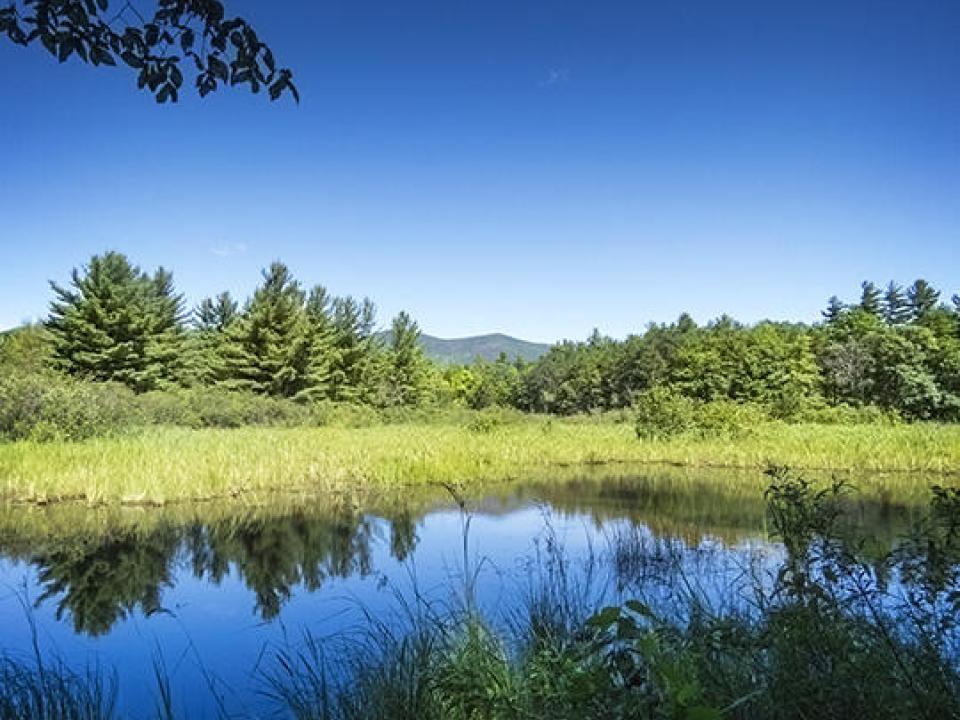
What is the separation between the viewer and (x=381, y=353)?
143ft

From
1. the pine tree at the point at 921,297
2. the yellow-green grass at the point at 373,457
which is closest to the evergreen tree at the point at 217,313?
the yellow-green grass at the point at 373,457

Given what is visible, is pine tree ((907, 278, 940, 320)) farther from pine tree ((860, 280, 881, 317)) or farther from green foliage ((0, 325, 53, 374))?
green foliage ((0, 325, 53, 374))

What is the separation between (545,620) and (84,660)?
3612 mm

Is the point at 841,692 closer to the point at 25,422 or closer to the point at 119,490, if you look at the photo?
the point at 119,490

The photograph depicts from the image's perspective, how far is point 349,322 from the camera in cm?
4091

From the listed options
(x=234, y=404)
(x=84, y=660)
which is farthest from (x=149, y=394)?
(x=84, y=660)

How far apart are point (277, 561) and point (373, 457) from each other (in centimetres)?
713

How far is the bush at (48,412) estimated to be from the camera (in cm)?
1506

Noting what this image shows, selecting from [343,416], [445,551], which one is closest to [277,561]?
[445,551]

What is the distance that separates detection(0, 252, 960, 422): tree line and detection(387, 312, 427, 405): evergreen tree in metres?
0.08

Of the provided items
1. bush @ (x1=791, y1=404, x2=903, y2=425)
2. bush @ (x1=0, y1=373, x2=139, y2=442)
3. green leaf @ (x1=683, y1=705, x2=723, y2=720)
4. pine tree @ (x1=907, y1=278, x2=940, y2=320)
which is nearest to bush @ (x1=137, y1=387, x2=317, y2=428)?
bush @ (x1=0, y1=373, x2=139, y2=442)

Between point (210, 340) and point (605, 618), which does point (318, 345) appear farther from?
point (605, 618)

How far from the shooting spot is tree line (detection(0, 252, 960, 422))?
3016 cm

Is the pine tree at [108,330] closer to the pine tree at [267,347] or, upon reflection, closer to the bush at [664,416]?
the pine tree at [267,347]
